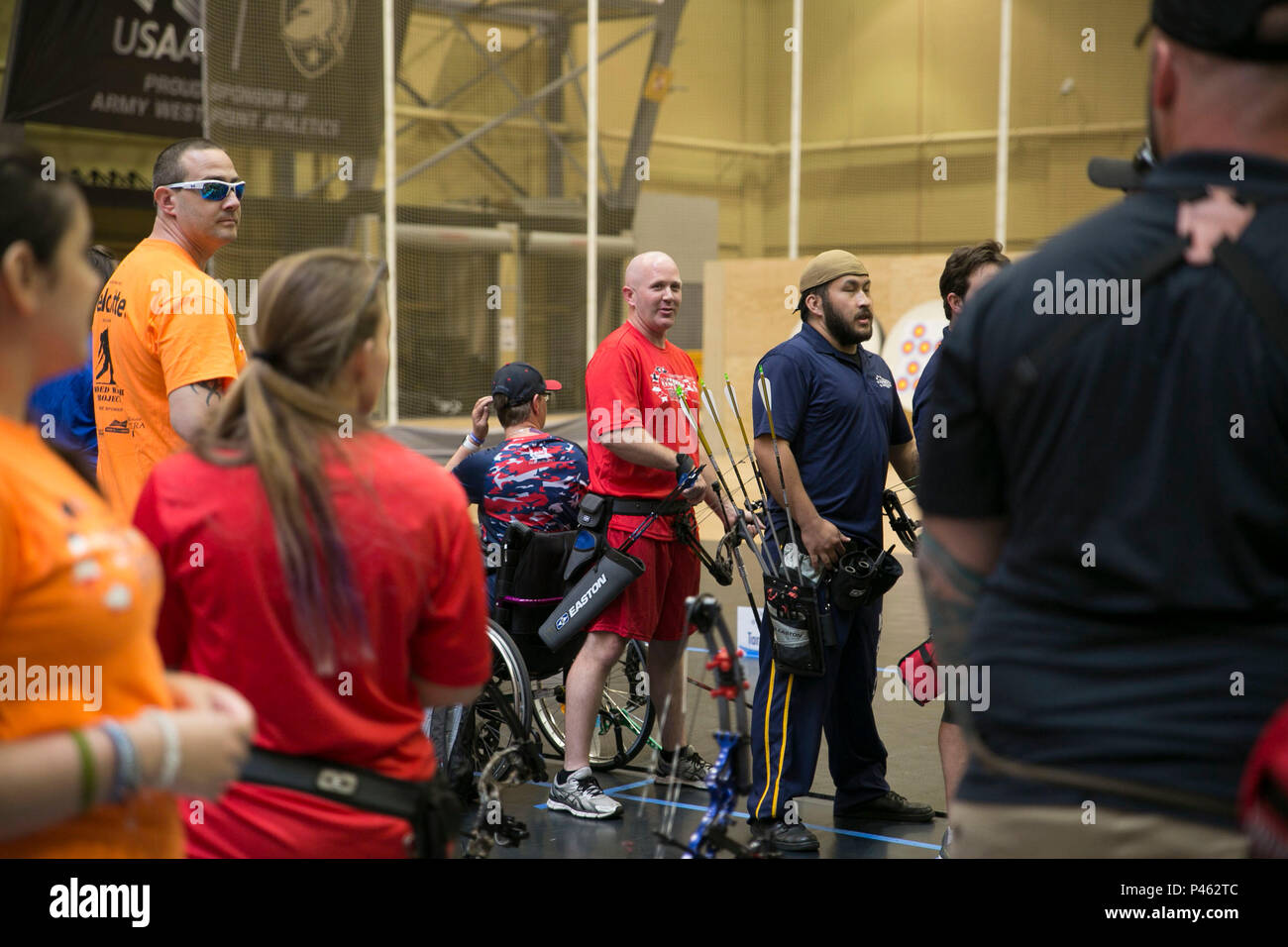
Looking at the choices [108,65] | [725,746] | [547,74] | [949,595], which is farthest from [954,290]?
[547,74]

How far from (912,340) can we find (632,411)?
7513 mm

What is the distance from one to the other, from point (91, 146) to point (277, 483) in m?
13.0

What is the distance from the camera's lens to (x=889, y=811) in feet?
12.3

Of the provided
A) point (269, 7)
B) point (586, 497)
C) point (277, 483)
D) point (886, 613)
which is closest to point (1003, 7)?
point (269, 7)

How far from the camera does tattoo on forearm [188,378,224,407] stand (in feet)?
8.89

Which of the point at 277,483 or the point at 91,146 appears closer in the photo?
the point at 277,483

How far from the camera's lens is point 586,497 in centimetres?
392

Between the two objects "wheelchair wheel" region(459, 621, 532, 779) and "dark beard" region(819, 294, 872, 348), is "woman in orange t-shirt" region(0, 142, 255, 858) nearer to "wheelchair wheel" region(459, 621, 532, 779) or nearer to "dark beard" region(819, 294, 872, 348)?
"wheelchair wheel" region(459, 621, 532, 779)

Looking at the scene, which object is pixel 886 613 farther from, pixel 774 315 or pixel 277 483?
pixel 277 483

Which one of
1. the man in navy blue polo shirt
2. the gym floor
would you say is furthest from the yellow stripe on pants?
the gym floor

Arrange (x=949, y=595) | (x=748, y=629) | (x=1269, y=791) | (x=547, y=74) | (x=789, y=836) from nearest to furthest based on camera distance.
Answer: (x=1269, y=791), (x=949, y=595), (x=789, y=836), (x=748, y=629), (x=547, y=74)

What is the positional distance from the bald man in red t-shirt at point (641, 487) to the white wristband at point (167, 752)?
264 centimetres

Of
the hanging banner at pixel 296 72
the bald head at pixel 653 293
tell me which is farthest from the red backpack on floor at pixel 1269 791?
the hanging banner at pixel 296 72

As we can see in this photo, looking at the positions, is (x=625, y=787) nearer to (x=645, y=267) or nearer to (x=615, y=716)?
(x=615, y=716)
